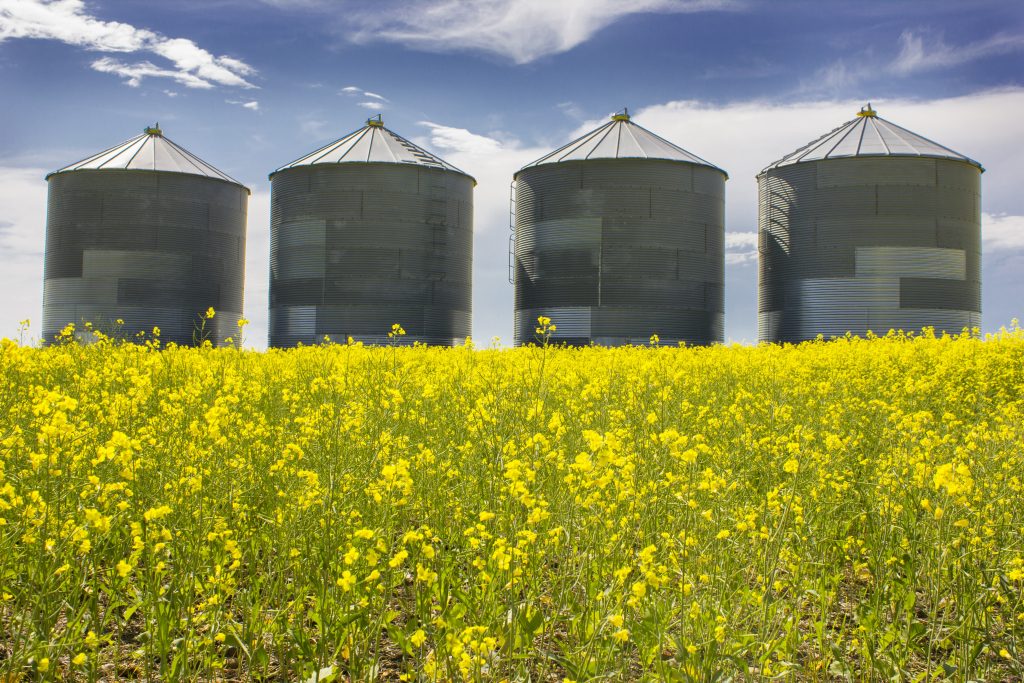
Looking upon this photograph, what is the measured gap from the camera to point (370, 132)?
2269 cm

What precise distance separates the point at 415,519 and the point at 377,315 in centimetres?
1600

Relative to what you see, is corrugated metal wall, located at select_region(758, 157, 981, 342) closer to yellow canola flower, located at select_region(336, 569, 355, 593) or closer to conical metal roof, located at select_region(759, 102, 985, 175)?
conical metal roof, located at select_region(759, 102, 985, 175)

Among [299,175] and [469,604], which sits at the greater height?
[299,175]

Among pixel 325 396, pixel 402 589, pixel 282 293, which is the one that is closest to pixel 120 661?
pixel 402 589

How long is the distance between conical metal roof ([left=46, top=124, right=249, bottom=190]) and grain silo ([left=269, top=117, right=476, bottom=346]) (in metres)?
3.26

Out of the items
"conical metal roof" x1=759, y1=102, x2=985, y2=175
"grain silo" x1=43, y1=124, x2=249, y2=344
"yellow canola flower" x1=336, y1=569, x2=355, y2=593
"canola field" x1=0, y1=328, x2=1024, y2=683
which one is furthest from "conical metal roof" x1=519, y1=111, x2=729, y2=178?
"yellow canola flower" x1=336, y1=569, x2=355, y2=593

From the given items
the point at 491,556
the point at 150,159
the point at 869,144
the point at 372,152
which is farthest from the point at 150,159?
the point at 491,556

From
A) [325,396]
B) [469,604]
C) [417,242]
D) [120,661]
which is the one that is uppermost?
[417,242]

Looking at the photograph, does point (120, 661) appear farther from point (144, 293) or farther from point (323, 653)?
point (144, 293)

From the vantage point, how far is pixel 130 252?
21750 millimetres

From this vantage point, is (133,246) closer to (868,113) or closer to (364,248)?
(364,248)

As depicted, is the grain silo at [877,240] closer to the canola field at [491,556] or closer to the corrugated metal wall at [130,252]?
the canola field at [491,556]

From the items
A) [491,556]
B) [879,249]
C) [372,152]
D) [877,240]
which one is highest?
[372,152]

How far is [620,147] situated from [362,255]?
743 centimetres
